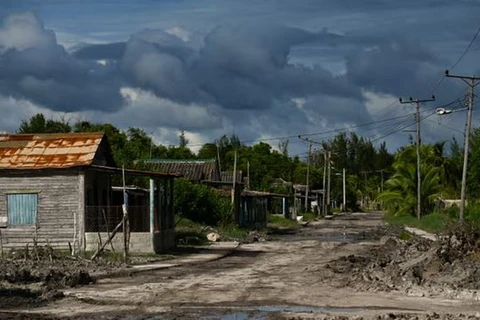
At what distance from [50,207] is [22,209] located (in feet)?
3.78

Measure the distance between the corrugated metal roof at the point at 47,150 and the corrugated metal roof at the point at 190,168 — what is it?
2460 centimetres

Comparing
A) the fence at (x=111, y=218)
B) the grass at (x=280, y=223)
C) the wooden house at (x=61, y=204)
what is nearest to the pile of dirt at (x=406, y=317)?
the fence at (x=111, y=218)

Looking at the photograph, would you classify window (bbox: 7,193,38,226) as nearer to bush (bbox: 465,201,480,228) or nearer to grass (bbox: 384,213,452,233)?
grass (bbox: 384,213,452,233)

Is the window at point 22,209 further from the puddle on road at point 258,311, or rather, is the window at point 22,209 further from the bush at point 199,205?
the puddle on road at point 258,311

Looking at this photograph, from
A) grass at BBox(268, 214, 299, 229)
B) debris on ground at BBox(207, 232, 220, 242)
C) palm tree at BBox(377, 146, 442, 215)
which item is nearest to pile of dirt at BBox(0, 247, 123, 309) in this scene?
debris on ground at BBox(207, 232, 220, 242)

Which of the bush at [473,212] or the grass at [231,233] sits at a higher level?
the bush at [473,212]

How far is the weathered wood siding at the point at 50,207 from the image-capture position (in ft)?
109

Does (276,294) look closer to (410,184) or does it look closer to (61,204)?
(61,204)

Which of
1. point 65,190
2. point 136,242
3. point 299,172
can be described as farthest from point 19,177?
point 299,172

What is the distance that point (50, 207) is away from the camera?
33469 mm

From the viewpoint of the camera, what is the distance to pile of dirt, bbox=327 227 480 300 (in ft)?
66.9

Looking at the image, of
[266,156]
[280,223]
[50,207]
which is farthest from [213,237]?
[266,156]

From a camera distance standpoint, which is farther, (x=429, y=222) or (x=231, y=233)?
(x=429, y=222)

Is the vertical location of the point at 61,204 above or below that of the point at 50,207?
above
